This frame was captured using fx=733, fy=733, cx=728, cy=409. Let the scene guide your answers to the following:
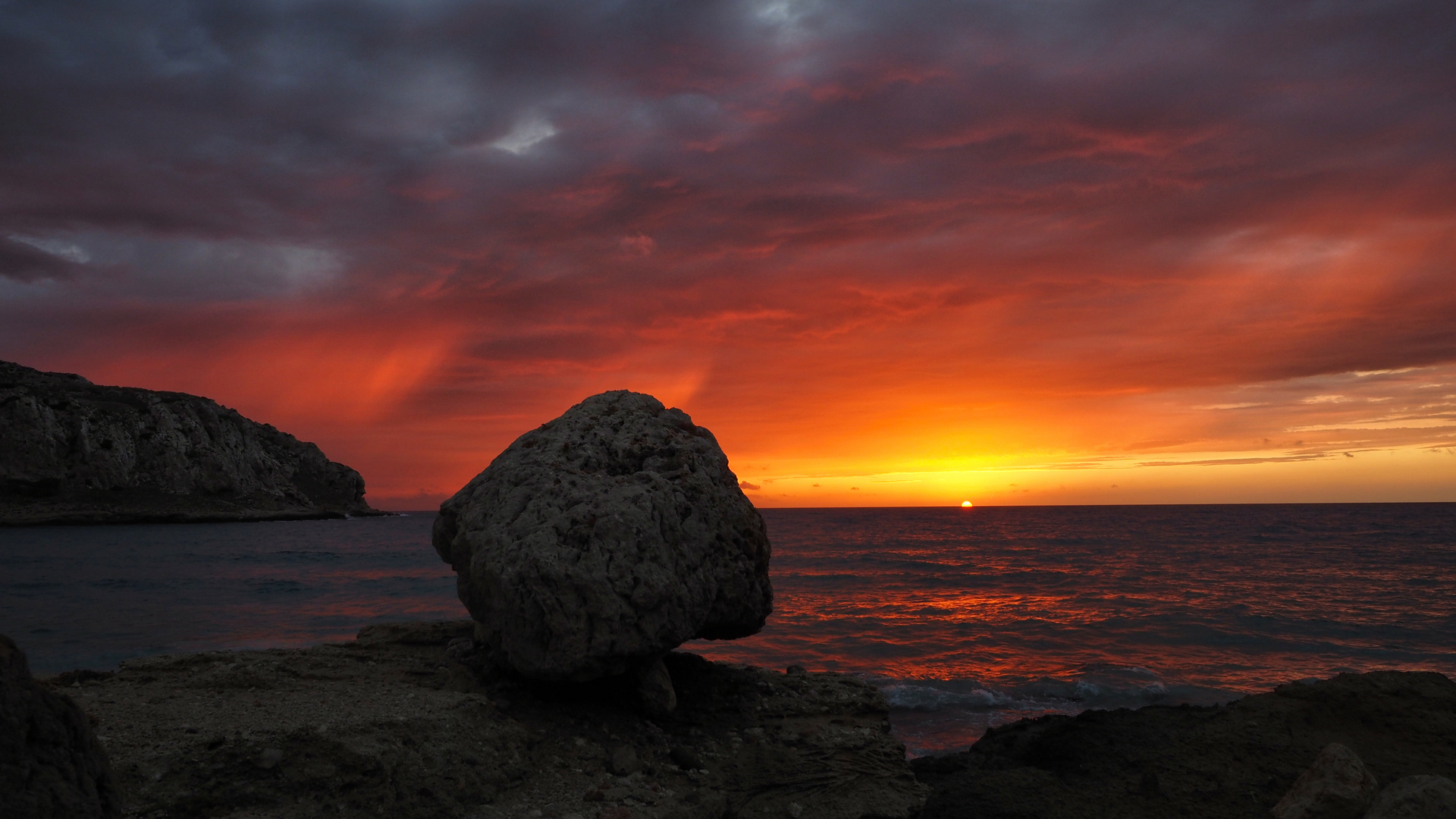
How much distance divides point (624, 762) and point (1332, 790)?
16.7 feet

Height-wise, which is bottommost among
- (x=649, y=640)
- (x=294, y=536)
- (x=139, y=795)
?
(x=294, y=536)

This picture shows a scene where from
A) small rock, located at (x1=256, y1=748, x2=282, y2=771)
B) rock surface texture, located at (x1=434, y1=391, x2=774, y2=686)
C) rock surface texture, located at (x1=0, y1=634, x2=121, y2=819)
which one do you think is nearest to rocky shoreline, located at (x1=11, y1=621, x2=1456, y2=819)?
small rock, located at (x1=256, y1=748, x2=282, y2=771)

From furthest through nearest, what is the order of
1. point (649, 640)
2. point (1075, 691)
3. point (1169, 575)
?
point (1169, 575)
point (1075, 691)
point (649, 640)

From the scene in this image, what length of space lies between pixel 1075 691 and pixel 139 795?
11689mm

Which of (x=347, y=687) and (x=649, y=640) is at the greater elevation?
(x=649, y=640)

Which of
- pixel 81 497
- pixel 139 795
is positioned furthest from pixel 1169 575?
pixel 81 497

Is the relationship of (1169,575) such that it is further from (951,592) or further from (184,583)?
(184,583)

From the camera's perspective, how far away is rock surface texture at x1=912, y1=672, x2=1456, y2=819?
5.87m

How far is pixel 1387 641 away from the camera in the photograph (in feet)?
53.5

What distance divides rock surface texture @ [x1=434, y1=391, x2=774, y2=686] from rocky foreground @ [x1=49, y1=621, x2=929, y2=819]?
0.47 m

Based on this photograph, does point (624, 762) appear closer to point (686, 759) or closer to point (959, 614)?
point (686, 759)

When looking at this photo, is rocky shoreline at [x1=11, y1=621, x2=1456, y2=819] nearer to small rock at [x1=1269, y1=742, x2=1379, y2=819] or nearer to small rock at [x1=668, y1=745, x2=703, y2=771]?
small rock at [x1=668, y1=745, x2=703, y2=771]

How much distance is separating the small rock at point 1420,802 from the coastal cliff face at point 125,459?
306 feet

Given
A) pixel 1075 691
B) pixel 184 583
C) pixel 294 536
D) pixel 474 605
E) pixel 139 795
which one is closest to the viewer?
pixel 139 795
